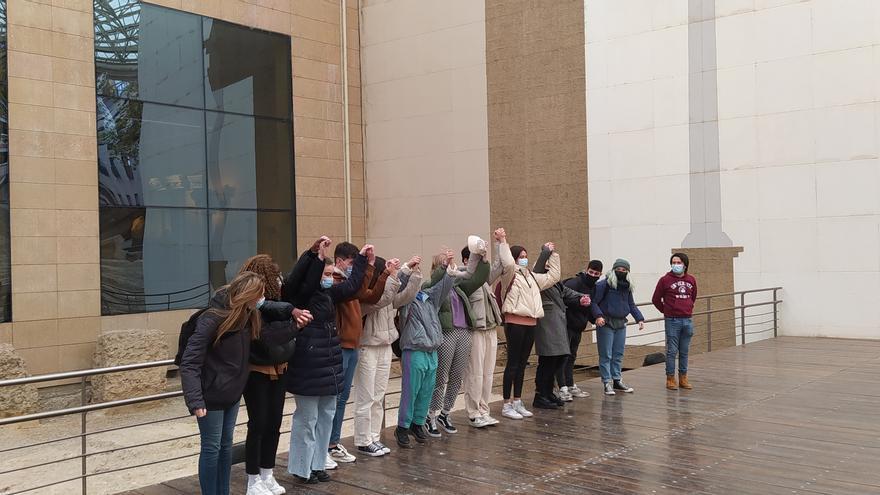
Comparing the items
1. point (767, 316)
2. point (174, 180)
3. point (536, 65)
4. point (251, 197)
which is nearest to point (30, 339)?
point (174, 180)

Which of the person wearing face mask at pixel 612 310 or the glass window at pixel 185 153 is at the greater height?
the glass window at pixel 185 153

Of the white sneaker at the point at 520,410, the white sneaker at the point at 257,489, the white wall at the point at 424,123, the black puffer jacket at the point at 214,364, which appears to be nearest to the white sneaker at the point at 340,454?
the white sneaker at the point at 257,489

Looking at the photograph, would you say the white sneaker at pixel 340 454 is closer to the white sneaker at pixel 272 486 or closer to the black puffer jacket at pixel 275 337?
the white sneaker at pixel 272 486

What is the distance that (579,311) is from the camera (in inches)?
363

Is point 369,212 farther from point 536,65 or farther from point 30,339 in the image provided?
point 30,339

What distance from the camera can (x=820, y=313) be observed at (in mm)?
14320

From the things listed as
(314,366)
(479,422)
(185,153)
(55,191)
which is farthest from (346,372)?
(185,153)

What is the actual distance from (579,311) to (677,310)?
1.55m

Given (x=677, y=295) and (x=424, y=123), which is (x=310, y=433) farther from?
(x=424, y=123)

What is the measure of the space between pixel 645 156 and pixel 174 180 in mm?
9829

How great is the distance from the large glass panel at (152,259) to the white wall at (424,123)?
4834mm

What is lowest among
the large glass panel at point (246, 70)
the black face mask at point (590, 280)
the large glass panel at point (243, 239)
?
the black face mask at point (590, 280)

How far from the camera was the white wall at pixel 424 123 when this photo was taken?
728 inches

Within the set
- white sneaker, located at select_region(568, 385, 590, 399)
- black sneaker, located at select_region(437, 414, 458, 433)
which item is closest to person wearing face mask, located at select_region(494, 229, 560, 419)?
black sneaker, located at select_region(437, 414, 458, 433)
